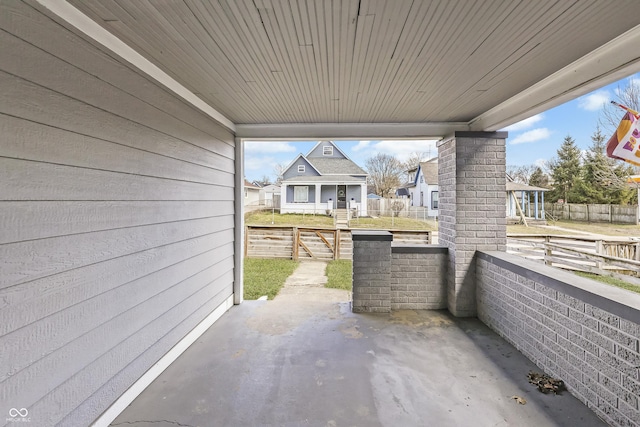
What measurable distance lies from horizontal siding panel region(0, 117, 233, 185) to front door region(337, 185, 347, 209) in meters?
10.2

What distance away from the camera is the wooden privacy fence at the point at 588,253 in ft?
8.79

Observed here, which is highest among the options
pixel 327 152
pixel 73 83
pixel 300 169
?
pixel 327 152

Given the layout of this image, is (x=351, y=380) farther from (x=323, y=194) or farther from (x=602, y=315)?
(x=323, y=194)

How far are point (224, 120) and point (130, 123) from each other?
1671mm

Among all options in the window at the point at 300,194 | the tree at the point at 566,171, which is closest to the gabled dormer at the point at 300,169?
the window at the point at 300,194

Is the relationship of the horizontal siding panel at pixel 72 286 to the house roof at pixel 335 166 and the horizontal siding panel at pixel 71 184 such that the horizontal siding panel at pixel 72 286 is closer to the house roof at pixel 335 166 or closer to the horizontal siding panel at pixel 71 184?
the horizontal siding panel at pixel 71 184

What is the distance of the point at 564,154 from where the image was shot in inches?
149

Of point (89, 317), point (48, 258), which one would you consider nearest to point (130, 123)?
point (48, 258)

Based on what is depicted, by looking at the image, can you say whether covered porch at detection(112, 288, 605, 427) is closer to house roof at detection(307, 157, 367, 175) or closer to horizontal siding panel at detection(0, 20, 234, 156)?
horizontal siding panel at detection(0, 20, 234, 156)

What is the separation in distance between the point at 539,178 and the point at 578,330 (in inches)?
116

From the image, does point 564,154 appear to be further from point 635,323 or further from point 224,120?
point 224,120

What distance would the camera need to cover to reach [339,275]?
→ 6.26m

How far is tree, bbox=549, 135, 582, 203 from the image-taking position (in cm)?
331

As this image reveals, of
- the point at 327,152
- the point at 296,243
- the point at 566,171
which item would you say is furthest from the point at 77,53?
the point at 327,152
